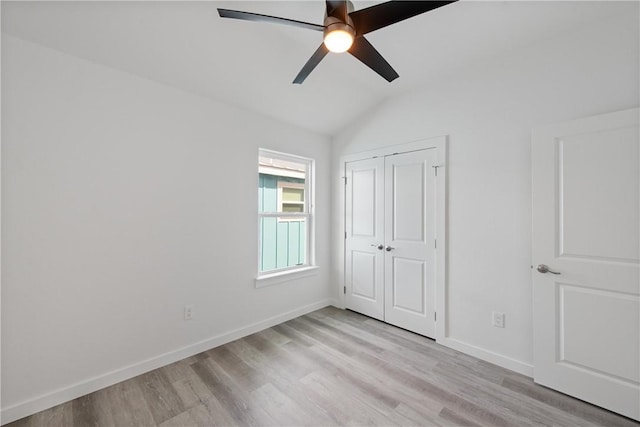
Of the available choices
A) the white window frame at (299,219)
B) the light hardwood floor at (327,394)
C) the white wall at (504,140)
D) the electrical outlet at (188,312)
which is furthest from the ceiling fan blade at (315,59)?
the light hardwood floor at (327,394)

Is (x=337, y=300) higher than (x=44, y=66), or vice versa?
(x=44, y=66)

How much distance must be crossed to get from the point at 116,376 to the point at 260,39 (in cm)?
291

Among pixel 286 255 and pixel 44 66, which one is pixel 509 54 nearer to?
pixel 286 255

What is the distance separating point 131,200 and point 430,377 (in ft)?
9.21

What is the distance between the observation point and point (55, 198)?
1.82 meters

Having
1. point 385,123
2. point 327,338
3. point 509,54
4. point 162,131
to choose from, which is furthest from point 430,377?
point 162,131

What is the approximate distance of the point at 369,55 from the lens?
1689 millimetres

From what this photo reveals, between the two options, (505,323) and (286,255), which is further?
(286,255)

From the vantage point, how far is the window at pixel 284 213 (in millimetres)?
3113

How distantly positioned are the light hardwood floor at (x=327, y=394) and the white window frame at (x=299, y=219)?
76 cm

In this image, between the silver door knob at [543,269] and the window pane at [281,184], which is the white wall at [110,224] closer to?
the window pane at [281,184]

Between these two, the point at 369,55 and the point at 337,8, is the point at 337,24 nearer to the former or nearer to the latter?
the point at 337,8

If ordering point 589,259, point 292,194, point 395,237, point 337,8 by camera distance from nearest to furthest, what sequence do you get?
1. point 337,8
2. point 589,259
3. point 395,237
4. point 292,194

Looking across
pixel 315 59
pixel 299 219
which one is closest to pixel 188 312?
pixel 299 219
